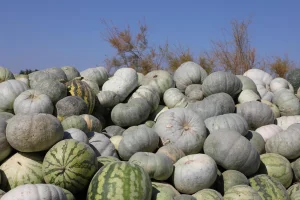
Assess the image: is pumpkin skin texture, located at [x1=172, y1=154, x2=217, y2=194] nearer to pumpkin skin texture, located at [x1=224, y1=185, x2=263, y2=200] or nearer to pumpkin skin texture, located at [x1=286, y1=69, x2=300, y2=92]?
pumpkin skin texture, located at [x1=224, y1=185, x2=263, y2=200]

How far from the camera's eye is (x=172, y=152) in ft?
17.0

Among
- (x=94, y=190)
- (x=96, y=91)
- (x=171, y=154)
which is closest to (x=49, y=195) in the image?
(x=94, y=190)

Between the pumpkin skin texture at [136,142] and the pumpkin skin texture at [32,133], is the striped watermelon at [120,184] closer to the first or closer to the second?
the pumpkin skin texture at [32,133]

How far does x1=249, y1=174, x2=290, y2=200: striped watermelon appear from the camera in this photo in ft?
15.8

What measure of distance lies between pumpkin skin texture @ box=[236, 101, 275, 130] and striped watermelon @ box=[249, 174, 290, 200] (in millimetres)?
1688

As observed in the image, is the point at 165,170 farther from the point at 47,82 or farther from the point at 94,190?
the point at 47,82

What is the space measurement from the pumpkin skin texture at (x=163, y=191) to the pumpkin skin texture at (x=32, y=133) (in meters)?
1.30

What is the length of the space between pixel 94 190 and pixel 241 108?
3.75 meters

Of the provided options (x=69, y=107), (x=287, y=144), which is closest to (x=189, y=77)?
(x=287, y=144)

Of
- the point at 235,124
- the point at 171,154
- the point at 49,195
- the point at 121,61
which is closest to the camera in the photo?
the point at 49,195

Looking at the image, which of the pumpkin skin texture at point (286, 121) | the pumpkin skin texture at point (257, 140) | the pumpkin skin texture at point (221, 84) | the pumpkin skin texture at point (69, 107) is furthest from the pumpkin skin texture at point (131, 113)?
the pumpkin skin texture at point (286, 121)

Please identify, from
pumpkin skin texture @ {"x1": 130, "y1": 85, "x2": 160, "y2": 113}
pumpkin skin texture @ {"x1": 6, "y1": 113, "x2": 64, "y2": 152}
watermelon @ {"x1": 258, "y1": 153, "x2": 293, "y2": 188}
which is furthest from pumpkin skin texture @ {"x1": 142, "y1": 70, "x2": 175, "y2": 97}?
pumpkin skin texture @ {"x1": 6, "y1": 113, "x2": 64, "y2": 152}

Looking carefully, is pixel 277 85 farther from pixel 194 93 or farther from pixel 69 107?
pixel 69 107

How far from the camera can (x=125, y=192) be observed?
150 inches
